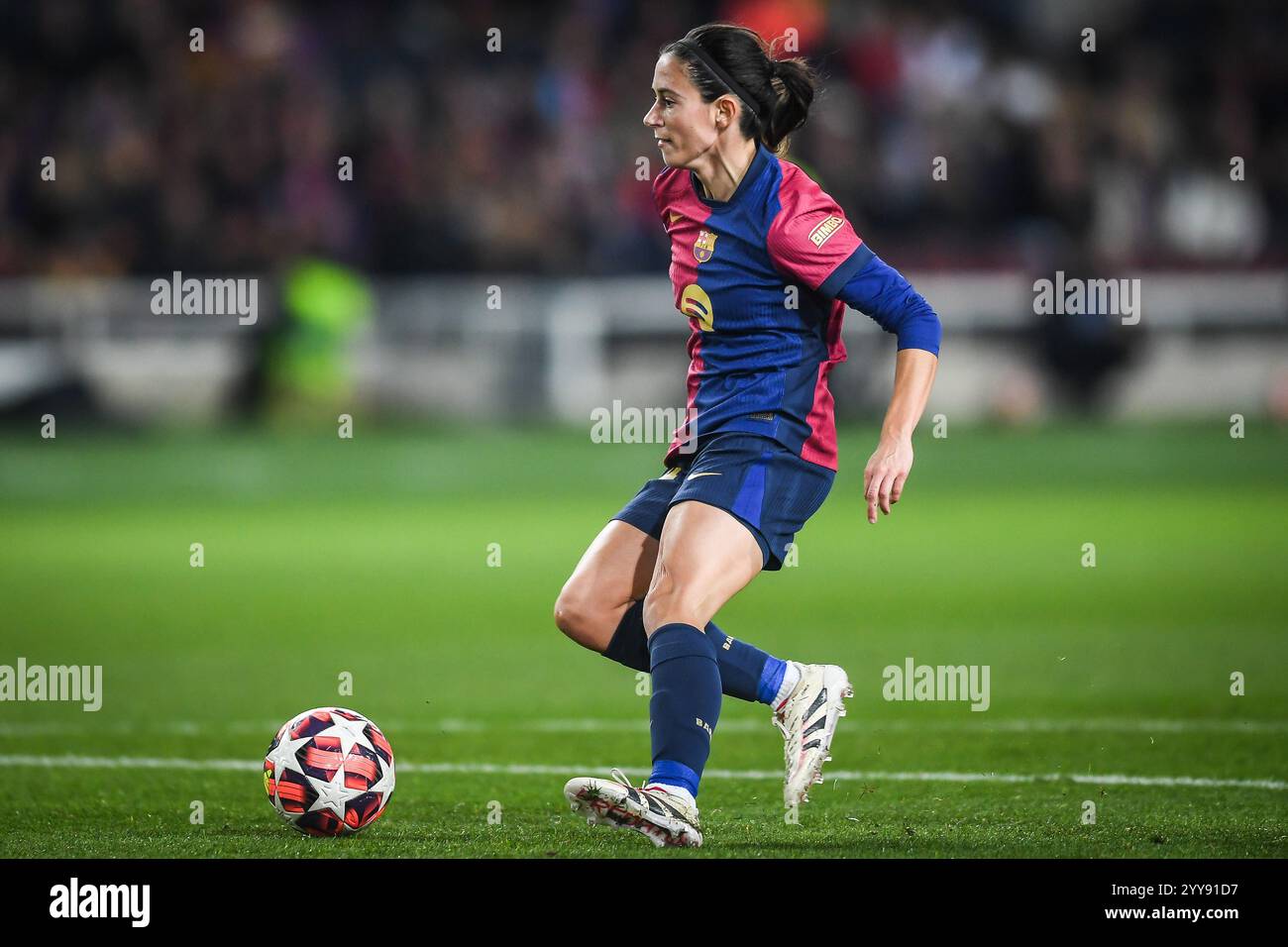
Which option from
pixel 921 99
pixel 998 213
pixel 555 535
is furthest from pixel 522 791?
pixel 921 99

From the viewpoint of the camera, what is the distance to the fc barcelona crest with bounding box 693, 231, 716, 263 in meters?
5.07

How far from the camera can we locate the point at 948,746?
6.47m

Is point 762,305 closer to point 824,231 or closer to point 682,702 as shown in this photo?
point 824,231

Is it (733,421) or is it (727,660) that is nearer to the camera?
(733,421)

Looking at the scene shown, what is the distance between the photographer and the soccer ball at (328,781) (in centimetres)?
488

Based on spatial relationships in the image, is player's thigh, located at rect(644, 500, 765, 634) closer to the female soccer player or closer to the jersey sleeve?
the female soccer player

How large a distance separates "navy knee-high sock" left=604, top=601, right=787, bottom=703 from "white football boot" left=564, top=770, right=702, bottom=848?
2.23 ft

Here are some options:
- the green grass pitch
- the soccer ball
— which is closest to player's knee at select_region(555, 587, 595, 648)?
the green grass pitch

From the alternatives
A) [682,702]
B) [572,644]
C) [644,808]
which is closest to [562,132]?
[572,644]

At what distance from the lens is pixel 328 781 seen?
16.0ft

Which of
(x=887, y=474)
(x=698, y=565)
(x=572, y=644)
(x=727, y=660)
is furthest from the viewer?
(x=572, y=644)

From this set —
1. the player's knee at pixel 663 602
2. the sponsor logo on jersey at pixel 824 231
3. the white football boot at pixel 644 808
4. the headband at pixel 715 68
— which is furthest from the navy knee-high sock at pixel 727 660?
the headband at pixel 715 68

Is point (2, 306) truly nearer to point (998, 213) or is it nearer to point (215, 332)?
point (215, 332)

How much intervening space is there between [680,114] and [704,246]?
0.37 meters
